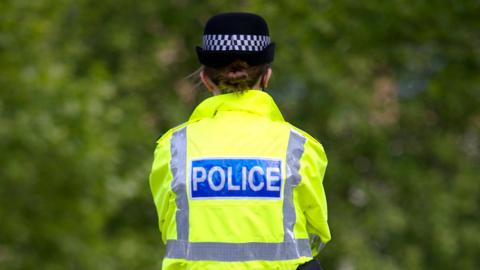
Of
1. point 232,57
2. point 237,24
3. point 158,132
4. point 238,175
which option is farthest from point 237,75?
point 158,132

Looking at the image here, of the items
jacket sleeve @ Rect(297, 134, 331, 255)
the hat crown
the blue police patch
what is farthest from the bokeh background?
the blue police patch

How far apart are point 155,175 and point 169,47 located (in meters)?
17.3

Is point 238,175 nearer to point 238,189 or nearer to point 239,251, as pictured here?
point 238,189

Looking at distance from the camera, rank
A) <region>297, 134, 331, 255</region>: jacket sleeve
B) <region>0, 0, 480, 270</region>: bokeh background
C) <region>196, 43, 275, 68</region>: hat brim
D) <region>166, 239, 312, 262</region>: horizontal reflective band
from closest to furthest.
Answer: <region>166, 239, 312, 262</region>: horizontal reflective band < <region>297, 134, 331, 255</region>: jacket sleeve < <region>196, 43, 275, 68</region>: hat brim < <region>0, 0, 480, 270</region>: bokeh background

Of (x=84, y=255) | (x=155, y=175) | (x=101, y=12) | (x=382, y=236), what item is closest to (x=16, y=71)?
(x=84, y=255)

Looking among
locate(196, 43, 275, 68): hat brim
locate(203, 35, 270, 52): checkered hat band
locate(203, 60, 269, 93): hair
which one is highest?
locate(203, 35, 270, 52): checkered hat band

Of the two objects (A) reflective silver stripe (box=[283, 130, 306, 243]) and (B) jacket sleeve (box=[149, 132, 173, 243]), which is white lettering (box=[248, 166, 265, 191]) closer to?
(A) reflective silver stripe (box=[283, 130, 306, 243])

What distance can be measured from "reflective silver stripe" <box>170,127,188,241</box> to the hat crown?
0.40 m

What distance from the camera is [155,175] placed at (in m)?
5.73

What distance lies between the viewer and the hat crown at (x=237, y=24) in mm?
5742

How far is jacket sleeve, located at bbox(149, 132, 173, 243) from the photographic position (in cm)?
567

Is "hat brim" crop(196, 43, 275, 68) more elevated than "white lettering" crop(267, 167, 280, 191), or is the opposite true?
"hat brim" crop(196, 43, 275, 68)

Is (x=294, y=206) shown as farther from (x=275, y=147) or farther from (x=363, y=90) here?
(x=363, y=90)

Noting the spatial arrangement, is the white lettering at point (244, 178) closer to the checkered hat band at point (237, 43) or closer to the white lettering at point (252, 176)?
the white lettering at point (252, 176)
